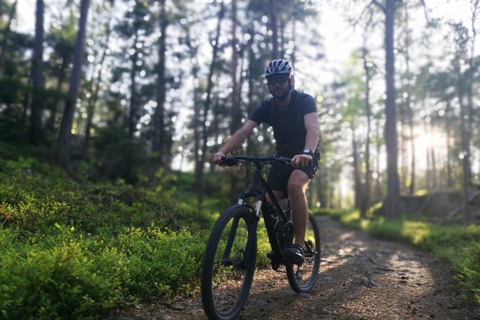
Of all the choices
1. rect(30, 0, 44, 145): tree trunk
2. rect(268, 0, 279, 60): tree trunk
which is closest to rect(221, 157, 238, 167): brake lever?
rect(268, 0, 279, 60): tree trunk

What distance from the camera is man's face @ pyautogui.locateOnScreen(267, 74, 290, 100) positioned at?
389 cm

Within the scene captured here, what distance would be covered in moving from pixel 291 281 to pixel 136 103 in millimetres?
17182

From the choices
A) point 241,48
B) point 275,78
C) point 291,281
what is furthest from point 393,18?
point 291,281

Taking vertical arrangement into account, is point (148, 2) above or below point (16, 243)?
above

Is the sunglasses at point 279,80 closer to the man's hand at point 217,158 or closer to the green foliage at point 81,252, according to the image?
the man's hand at point 217,158

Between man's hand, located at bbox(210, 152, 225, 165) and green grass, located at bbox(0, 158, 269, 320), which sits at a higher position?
man's hand, located at bbox(210, 152, 225, 165)

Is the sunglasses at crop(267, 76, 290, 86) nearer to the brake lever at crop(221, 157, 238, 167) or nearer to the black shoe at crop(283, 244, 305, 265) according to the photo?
the brake lever at crop(221, 157, 238, 167)

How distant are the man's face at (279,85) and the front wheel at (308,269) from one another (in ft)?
5.83

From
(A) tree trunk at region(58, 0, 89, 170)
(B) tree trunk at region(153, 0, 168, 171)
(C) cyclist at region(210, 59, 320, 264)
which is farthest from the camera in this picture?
(B) tree trunk at region(153, 0, 168, 171)

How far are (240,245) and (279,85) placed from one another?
179 centimetres

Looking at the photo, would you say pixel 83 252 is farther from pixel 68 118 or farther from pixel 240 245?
pixel 68 118

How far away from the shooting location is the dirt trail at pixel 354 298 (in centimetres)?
334

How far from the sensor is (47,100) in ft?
42.9

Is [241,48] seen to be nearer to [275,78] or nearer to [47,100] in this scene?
[47,100]
